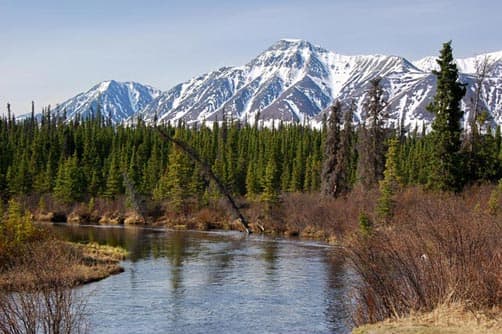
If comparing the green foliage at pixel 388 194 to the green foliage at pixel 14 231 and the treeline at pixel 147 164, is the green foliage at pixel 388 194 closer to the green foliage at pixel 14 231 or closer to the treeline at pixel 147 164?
the treeline at pixel 147 164

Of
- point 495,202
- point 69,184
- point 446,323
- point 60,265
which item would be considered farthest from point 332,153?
point 446,323

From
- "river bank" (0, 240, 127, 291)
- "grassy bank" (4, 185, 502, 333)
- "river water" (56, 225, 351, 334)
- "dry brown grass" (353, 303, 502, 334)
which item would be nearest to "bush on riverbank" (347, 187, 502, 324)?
"grassy bank" (4, 185, 502, 333)

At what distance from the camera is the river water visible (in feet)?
95.0

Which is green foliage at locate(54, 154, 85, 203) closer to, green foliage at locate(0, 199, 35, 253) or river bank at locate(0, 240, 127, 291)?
river bank at locate(0, 240, 127, 291)

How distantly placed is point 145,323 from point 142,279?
501 inches

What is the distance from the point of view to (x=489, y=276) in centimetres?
1934

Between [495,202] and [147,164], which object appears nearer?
[495,202]

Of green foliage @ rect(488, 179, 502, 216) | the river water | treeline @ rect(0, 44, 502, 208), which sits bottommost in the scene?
the river water

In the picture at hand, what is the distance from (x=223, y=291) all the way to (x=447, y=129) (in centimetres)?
2862

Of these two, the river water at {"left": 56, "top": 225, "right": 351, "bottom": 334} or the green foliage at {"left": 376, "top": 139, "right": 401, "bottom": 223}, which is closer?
the river water at {"left": 56, "top": 225, "right": 351, "bottom": 334}

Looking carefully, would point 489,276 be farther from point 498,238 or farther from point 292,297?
point 292,297

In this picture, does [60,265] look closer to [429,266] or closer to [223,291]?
[429,266]

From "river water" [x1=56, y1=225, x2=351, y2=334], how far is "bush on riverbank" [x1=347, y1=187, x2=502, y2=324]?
7333 millimetres

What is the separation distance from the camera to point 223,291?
123ft
